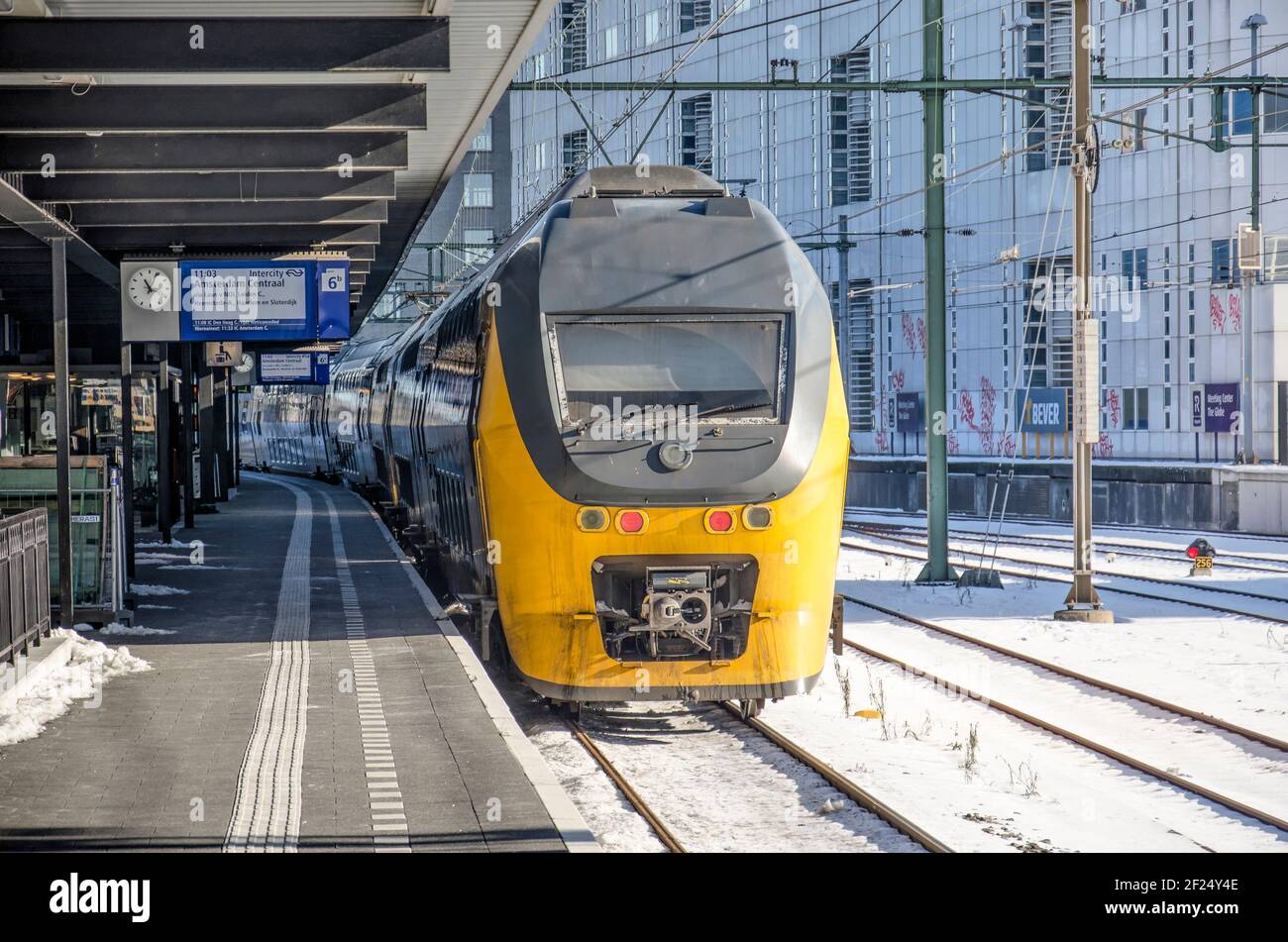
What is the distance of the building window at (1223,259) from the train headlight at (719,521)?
34.5m


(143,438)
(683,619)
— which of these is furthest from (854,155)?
(683,619)

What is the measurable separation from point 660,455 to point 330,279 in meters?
12.2

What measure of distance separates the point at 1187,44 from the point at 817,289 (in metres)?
36.8

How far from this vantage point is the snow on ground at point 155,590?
17734 millimetres

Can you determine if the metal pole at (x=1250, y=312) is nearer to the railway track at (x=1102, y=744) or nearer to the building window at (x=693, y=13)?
the railway track at (x=1102, y=744)

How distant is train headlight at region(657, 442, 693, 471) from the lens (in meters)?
10.5

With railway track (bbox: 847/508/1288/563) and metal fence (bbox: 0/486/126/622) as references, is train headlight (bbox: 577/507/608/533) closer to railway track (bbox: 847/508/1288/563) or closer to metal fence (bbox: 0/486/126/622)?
metal fence (bbox: 0/486/126/622)

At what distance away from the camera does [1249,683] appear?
13742 mm

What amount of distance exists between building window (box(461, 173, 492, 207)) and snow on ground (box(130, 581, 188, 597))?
64.6 m

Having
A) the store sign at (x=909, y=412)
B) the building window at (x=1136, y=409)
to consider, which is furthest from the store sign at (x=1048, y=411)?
the store sign at (x=909, y=412)

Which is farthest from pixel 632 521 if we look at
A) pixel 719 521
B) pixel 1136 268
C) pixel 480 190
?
pixel 480 190

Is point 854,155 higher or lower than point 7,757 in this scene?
higher
